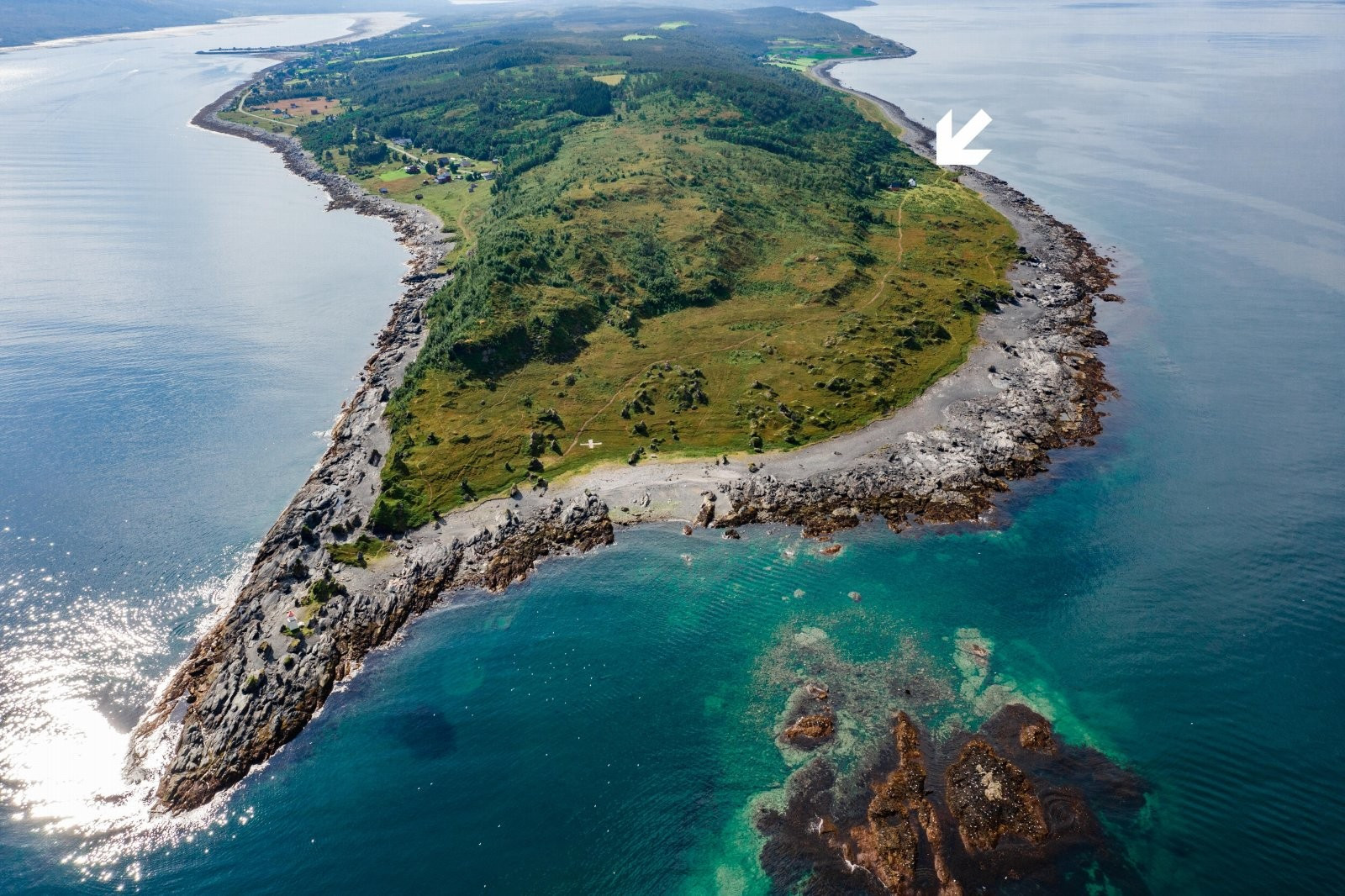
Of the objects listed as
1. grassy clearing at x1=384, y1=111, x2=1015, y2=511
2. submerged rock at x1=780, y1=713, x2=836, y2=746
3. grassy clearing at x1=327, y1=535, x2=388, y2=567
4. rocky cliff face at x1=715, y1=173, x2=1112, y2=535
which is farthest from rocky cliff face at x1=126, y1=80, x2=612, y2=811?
submerged rock at x1=780, y1=713, x2=836, y2=746

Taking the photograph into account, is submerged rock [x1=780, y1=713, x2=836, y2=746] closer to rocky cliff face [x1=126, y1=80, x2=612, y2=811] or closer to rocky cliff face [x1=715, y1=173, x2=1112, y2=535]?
rocky cliff face [x1=715, y1=173, x2=1112, y2=535]

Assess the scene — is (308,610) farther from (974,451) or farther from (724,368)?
(974,451)

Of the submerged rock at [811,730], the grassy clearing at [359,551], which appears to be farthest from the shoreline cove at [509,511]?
the submerged rock at [811,730]

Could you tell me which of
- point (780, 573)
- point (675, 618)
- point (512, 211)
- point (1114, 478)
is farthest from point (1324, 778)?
point (512, 211)

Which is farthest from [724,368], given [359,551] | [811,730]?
[811,730]

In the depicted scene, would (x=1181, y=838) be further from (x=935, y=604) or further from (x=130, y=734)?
(x=130, y=734)

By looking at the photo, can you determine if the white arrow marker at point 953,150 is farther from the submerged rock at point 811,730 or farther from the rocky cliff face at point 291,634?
the submerged rock at point 811,730
